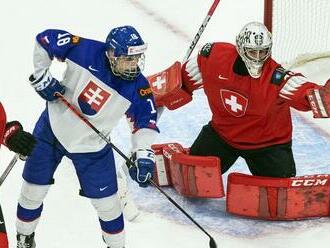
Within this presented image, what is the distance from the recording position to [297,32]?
4.75 m

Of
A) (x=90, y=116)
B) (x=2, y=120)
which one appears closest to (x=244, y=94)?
(x=90, y=116)

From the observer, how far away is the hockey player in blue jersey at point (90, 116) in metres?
2.75

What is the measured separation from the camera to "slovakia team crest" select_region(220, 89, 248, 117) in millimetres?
3203

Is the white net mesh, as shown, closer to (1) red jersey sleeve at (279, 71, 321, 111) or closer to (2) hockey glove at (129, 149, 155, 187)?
(1) red jersey sleeve at (279, 71, 321, 111)

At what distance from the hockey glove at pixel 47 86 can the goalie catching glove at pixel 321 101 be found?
0.98 meters

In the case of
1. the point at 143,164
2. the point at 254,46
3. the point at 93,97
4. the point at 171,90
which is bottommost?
the point at 143,164

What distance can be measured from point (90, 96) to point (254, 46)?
0.70 metres

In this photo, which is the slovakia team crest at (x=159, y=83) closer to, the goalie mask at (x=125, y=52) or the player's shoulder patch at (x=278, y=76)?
the player's shoulder patch at (x=278, y=76)

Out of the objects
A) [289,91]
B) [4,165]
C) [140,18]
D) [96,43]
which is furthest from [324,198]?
[140,18]

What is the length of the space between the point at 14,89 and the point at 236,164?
142 centimetres

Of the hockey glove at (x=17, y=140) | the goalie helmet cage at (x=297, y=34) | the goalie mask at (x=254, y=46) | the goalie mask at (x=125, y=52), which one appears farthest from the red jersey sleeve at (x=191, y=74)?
the goalie helmet cage at (x=297, y=34)

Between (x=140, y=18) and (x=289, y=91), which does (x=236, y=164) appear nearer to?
(x=289, y=91)

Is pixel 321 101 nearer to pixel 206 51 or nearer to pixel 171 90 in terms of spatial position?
pixel 206 51

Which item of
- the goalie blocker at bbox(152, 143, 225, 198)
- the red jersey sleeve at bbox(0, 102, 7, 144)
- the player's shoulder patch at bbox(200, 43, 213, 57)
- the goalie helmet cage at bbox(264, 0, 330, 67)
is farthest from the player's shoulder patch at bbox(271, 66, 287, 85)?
the goalie helmet cage at bbox(264, 0, 330, 67)
